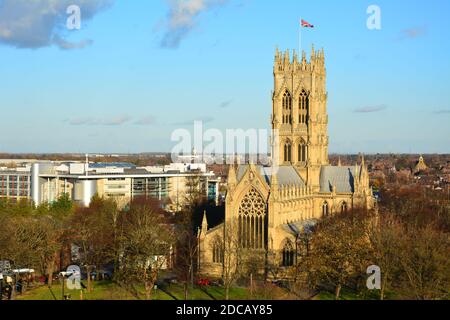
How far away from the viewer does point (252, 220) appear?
74.5 metres

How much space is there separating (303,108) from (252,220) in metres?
18.0

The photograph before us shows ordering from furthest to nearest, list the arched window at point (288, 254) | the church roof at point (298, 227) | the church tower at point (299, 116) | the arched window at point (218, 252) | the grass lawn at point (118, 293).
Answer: the church tower at point (299, 116) → the arched window at point (218, 252) → the church roof at point (298, 227) → the arched window at point (288, 254) → the grass lawn at point (118, 293)

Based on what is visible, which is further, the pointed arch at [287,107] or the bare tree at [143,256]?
the pointed arch at [287,107]

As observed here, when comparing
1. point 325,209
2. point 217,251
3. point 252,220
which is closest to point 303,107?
point 325,209

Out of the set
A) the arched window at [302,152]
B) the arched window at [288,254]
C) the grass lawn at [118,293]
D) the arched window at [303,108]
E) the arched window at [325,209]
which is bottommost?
the grass lawn at [118,293]

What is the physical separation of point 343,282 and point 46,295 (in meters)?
24.5

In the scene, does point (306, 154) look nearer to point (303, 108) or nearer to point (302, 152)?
point (302, 152)

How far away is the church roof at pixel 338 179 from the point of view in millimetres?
86250

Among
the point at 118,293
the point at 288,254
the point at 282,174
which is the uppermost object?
the point at 282,174

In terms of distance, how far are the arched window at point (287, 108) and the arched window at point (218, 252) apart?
64.2 feet

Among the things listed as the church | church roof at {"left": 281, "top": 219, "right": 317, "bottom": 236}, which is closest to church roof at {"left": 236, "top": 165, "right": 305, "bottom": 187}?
the church

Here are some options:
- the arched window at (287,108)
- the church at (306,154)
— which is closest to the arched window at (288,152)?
the church at (306,154)

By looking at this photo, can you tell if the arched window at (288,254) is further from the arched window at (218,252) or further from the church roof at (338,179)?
the church roof at (338,179)

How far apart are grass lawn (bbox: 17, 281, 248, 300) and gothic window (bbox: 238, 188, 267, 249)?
26.9 feet
